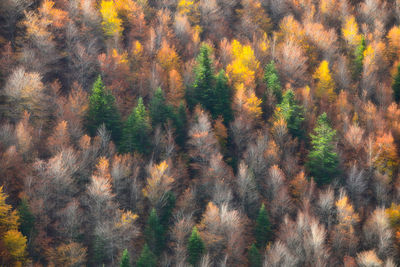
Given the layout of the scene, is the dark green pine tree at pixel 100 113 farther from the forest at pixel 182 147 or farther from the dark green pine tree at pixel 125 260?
the dark green pine tree at pixel 125 260

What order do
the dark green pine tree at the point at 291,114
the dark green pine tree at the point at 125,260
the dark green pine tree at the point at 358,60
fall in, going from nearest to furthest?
the dark green pine tree at the point at 125,260 < the dark green pine tree at the point at 291,114 < the dark green pine tree at the point at 358,60

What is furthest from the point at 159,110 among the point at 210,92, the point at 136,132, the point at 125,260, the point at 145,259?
the point at 125,260

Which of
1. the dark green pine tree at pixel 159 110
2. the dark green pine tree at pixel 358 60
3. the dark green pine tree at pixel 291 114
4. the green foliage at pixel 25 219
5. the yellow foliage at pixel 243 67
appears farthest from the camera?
the dark green pine tree at pixel 358 60

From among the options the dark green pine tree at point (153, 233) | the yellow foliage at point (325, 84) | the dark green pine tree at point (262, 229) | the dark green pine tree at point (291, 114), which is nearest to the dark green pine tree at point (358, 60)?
the yellow foliage at point (325, 84)

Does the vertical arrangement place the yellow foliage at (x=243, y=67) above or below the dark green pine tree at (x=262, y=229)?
above

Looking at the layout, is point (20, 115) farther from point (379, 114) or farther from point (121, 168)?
point (379, 114)

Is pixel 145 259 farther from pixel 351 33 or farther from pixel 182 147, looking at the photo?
pixel 351 33

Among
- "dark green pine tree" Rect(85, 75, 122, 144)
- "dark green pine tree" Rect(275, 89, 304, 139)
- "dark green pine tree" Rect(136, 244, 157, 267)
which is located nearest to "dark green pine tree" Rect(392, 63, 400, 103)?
"dark green pine tree" Rect(275, 89, 304, 139)

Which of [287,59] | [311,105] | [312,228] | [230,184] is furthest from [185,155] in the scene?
[287,59]
